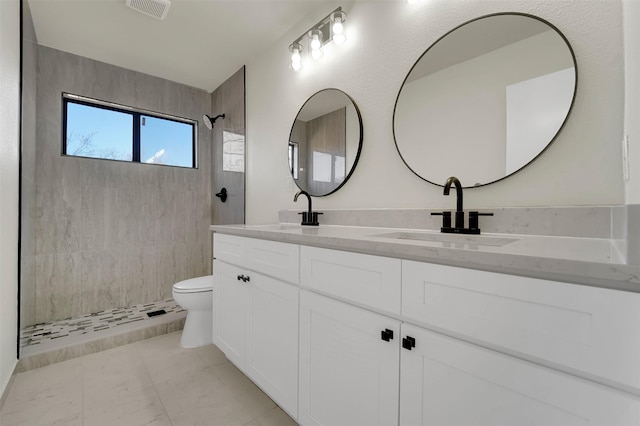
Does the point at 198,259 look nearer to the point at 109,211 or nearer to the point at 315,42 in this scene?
the point at 109,211

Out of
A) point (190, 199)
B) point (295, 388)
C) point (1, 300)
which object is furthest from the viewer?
point (190, 199)

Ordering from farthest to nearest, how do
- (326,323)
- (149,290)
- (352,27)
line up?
1. (149,290)
2. (352,27)
3. (326,323)

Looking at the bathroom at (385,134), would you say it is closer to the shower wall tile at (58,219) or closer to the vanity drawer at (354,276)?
the shower wall tile at (58,219)

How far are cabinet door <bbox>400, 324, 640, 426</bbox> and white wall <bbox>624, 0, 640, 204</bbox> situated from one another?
0.44 m

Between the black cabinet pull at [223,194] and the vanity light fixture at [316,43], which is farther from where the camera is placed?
the black cabinet pull at [223,194]

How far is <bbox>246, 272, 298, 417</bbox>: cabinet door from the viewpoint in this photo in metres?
1.13

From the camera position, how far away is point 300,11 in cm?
189

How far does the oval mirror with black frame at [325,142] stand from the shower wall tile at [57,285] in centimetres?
218

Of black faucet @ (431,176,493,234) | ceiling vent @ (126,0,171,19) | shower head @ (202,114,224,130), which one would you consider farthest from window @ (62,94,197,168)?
black faucet @ (431,176,493,234)

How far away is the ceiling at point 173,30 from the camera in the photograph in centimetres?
185

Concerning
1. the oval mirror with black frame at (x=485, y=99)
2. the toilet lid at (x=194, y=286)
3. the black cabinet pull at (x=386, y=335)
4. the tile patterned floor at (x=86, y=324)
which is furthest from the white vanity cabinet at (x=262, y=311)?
the tile patterned floor at (x=86, y=324)

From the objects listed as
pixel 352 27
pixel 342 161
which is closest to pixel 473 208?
pixel 342 161

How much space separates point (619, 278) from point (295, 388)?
1.08 metres

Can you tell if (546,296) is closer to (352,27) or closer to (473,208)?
(473,208)
